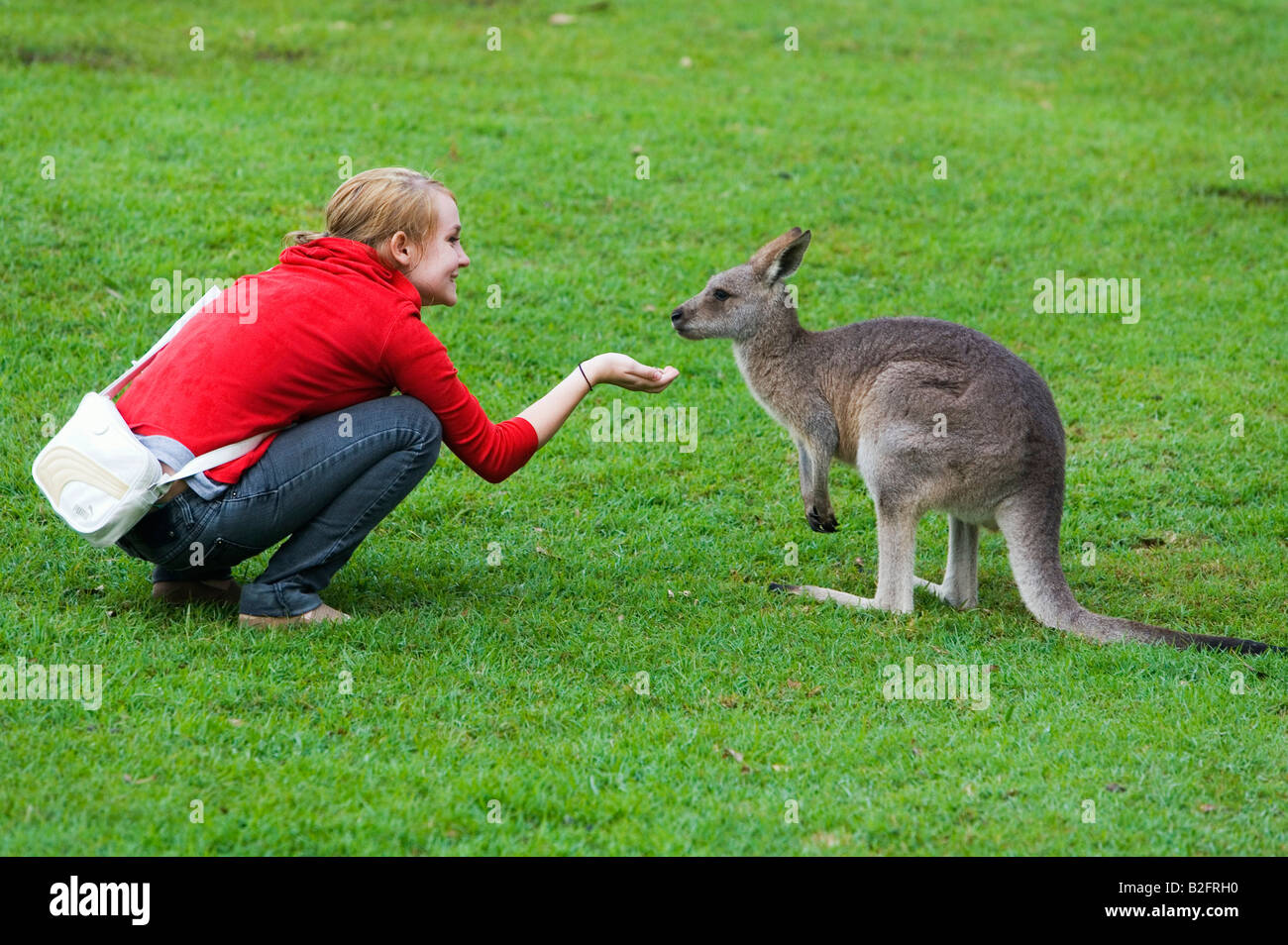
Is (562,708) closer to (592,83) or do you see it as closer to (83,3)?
(592,83)

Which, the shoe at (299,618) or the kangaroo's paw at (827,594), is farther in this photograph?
the kangaroo's paw at (827,594)

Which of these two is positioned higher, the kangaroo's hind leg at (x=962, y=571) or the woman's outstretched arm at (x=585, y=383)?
the woman's outstretched arm at (x=585, y=383)

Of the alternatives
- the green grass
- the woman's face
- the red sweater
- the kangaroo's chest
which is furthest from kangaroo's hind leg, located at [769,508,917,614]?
the woman's face

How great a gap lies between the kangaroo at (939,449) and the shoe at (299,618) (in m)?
1.66

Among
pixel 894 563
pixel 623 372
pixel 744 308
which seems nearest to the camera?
pixel 623 372

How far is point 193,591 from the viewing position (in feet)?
15.0

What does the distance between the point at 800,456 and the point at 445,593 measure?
1.50m

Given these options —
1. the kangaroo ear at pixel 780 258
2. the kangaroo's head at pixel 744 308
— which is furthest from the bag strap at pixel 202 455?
the kangaroo ear at pixel 780 258

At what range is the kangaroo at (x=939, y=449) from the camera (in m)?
4.64

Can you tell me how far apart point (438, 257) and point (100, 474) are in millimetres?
1248

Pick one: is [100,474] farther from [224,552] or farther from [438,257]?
[438,257]

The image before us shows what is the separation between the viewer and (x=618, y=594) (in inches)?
196

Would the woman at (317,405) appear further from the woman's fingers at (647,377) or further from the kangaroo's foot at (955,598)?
the kangaroo's foot at (955,598)

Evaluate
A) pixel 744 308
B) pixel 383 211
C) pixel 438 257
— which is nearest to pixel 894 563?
pixel 744 308
